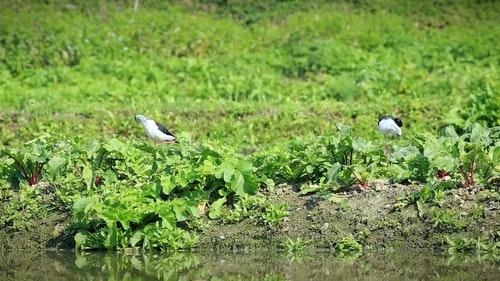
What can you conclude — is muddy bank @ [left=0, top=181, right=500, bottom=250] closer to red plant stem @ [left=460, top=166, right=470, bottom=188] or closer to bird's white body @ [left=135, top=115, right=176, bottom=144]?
red plant stem @ [left=460, top=166, right=470, bottom=188]

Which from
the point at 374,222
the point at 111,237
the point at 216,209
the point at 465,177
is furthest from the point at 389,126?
the point at 111,237

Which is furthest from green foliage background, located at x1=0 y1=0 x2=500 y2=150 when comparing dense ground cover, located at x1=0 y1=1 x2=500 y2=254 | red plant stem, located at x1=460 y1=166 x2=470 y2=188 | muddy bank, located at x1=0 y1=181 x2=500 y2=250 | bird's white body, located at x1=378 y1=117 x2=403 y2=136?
red plant stem, located at x1=460 y1=166 x2=470 y2=188

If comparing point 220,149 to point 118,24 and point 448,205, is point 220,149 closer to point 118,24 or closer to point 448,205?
point 448,205

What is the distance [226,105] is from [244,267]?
23.5 ft

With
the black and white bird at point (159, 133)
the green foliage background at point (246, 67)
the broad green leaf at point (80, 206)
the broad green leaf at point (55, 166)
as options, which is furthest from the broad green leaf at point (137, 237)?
the green foliage background at point (246, 67)

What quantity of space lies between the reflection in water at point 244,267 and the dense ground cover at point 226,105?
29 centimetres

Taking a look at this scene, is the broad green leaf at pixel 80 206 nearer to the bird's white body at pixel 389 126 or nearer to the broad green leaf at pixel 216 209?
the broad green leaf at pixel 216 209

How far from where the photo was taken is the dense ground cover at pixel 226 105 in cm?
930

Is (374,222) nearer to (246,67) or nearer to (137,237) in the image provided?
(137,237)

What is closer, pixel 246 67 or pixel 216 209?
pixel 216 209

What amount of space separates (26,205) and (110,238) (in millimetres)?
1179

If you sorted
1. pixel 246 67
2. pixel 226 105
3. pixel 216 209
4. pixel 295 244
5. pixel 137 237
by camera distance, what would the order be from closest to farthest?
pixel 295 244, pixel 137 237, pixel 216 209, pixel 226 105, pixel 246 67

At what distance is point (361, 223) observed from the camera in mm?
9117

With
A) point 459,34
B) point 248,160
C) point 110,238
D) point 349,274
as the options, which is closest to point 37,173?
point 110,238
